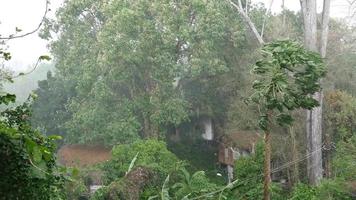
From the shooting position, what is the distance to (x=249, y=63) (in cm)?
2489

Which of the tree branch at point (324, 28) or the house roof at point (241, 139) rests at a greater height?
the tree branch at point (324, 28)

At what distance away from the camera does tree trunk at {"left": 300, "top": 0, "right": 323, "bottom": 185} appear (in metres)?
20.4

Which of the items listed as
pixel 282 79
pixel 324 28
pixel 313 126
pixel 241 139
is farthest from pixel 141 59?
pixel 282 79

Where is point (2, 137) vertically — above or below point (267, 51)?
below

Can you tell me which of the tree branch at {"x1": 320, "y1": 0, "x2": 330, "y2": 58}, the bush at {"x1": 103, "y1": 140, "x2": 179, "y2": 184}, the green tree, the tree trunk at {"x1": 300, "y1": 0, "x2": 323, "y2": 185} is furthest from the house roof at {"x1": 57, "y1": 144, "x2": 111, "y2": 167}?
the green tree

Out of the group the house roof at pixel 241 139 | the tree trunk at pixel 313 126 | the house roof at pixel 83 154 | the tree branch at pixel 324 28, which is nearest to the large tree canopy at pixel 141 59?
the house roof at pixel 83 154

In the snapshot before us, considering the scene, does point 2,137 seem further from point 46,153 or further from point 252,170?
point 252,170

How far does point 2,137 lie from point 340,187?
43.1ft

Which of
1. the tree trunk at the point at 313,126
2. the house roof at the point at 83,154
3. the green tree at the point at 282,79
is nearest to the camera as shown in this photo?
the green tree at the point at 282,79

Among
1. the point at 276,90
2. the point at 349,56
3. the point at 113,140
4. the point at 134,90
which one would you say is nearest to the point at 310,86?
the point at 276,90

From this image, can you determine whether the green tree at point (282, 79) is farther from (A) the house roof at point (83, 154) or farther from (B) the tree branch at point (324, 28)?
(A) the house roof at point (83, 154)

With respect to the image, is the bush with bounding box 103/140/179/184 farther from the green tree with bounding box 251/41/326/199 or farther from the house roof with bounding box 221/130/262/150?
the green tree with bounding box 251/41/326/199

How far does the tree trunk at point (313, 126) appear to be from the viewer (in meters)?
20.4

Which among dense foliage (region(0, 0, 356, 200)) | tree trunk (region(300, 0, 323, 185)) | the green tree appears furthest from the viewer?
tree trunk (region(300, 0, 323, 185))
